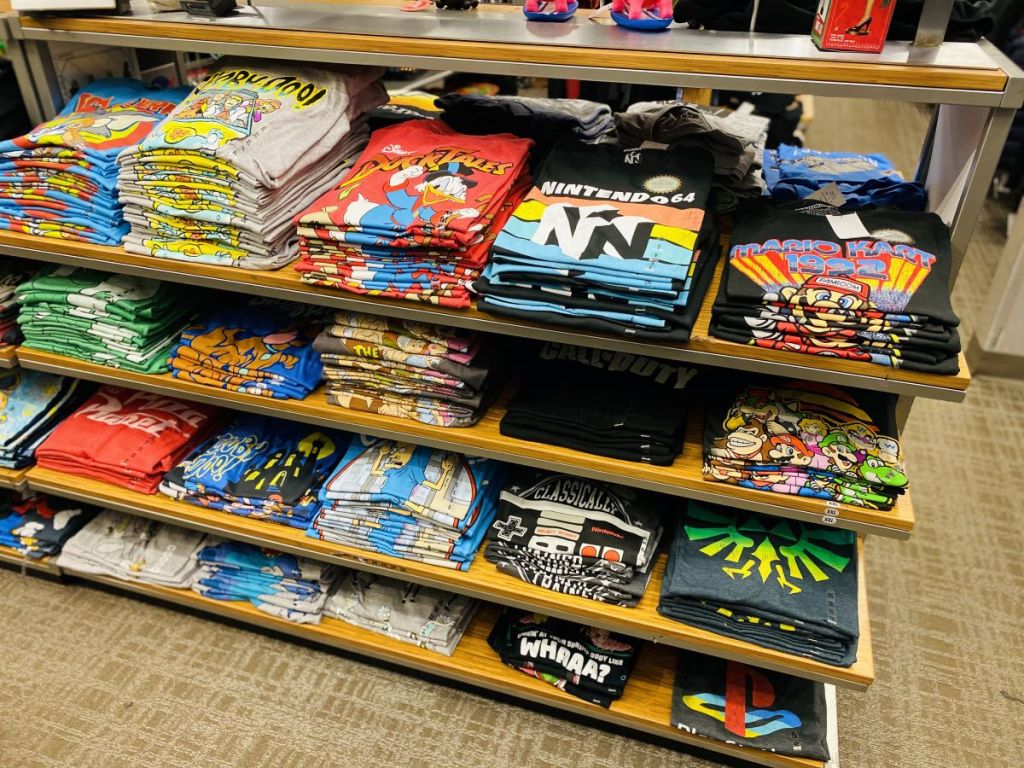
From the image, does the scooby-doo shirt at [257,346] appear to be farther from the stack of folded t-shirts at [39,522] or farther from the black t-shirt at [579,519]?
the stack of folded t-shirts at [39,522]

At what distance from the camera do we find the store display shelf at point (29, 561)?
2282 mm

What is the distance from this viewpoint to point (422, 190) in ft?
4.95

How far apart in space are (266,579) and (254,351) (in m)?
0.68

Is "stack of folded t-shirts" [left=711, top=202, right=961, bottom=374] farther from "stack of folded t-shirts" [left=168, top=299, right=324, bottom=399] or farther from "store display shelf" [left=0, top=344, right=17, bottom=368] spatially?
"store display shelf" [left=0, top=344, right=17, bottom=368]

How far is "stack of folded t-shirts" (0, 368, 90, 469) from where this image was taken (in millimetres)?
2141

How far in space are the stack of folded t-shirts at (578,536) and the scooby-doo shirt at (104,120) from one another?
1200 millimetres

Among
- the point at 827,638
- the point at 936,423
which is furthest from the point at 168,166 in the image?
the point at 936,423

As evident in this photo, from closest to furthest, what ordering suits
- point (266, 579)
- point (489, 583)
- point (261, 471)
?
1. point (489, 583)
2. point (261, 471)
3. point (266, 579)

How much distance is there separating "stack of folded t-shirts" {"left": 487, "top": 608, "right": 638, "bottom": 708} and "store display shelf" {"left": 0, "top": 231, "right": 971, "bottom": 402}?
2.51ft

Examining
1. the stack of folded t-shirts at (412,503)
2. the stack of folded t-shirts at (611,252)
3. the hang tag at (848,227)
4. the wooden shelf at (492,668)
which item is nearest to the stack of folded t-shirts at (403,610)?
the wooden shelf at (492,668)

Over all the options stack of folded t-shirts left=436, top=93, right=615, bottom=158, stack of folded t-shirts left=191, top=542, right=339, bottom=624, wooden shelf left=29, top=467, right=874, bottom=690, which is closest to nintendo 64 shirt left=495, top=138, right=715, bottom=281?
stack of folded t-shirts left=436, top=93, right=615, bottom=158

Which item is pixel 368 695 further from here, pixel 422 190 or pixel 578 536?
pixel 422 190

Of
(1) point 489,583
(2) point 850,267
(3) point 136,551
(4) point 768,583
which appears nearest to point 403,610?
(1) point 489,583

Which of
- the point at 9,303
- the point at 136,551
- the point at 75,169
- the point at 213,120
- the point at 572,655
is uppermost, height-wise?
the point at 213,120
